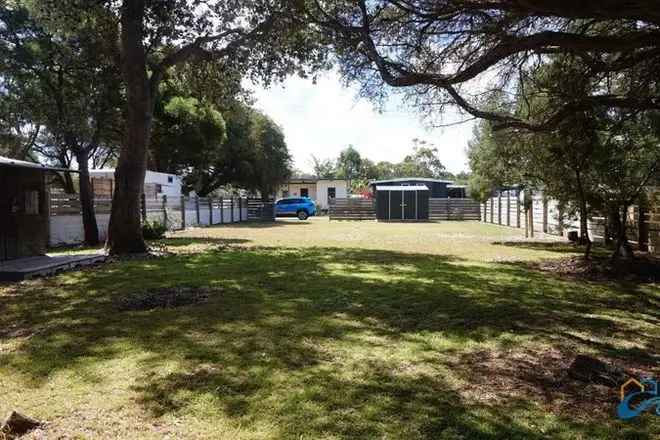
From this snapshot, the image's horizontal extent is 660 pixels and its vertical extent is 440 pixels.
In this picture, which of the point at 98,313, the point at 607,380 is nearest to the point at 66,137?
the point at 98,313

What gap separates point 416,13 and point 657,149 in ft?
17.1

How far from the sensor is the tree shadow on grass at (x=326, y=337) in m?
3.04

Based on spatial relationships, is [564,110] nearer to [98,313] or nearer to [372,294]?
[372,294]

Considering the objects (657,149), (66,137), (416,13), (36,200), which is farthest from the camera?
(66,137)

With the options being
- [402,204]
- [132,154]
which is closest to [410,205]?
[402,204]

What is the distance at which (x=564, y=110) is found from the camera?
702cm

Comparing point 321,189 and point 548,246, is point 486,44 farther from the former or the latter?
point 321,189

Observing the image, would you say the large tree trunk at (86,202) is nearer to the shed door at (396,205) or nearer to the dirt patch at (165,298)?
the dirt patch at (165,298)

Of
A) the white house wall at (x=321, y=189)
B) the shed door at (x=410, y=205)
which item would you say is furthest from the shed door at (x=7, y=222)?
the white house wall at (x=321, y=189)

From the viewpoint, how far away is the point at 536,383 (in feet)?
11.7

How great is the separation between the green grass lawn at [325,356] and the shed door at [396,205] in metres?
23.1

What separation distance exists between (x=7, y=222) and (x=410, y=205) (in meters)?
24.0

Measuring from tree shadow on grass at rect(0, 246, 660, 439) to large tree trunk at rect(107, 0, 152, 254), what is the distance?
2.89 m

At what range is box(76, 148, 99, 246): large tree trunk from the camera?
14.2 meters
